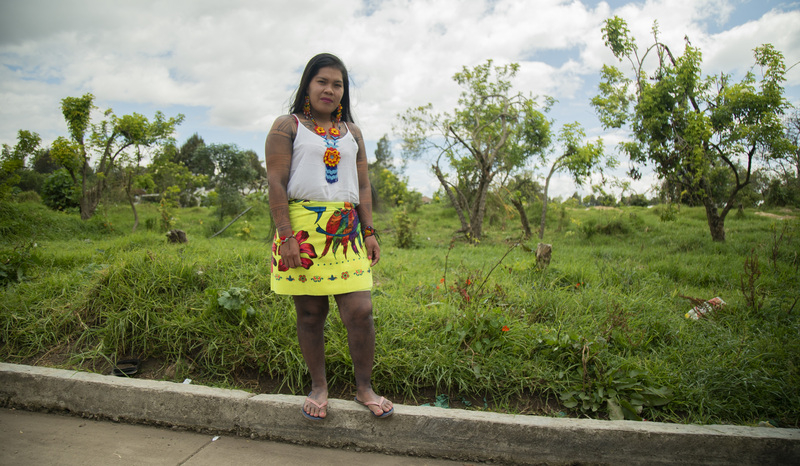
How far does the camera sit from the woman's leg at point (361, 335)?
6.83 ft

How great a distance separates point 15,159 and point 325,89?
24.9 feet

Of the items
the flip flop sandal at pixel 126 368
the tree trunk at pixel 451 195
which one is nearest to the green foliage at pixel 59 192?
the tree trunk at pixel 451 195

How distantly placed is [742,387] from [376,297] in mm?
2439

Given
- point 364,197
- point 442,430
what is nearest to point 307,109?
point 364,197

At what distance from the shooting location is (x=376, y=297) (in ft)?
11.6

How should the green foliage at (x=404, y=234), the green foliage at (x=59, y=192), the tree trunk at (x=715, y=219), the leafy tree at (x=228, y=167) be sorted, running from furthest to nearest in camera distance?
the leafy tree at (x=228, y=167) < the green foliage at (x=59, y=192) < the green foliage at (x=404, y=234) < the tree trunk at (x=715, y=219)

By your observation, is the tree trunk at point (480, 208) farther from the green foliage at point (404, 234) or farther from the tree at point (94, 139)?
the tree at point (94, 139)

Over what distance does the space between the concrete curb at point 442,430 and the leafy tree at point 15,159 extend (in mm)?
6163

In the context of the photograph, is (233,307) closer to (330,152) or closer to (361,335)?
(361,335)

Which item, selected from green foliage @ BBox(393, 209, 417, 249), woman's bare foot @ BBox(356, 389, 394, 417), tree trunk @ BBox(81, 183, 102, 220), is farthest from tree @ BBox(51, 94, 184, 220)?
woman's bare foot @ BBox(356, 389, 394, 417)

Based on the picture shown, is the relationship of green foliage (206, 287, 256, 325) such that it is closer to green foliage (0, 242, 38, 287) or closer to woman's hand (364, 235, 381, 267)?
woman's hand (364, 235, 381, 267)

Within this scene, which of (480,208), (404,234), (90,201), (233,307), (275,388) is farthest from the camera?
(90,201)

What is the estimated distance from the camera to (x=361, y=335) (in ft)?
6.89

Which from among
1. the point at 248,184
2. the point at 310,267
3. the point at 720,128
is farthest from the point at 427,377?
the point at 248,184
